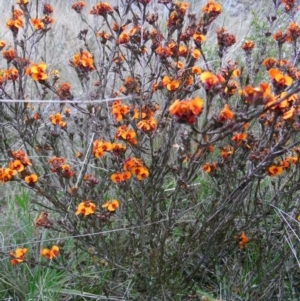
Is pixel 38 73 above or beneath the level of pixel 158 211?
above

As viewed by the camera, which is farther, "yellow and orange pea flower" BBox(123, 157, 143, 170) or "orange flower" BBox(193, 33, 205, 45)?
"orange flower" BBox(193, 33, 205, 45)

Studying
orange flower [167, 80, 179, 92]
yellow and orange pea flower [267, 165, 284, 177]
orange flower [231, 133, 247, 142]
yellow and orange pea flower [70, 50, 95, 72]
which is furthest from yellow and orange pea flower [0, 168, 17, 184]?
yellow and orange pea flower [267, 165, 284, 177]

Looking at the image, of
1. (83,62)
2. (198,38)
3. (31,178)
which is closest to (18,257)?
(31,178)

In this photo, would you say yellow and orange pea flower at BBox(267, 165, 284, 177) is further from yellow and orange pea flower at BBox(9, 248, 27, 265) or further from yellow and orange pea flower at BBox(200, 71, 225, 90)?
yellow and orange pea flower at BBox(9, 248, 27, 265)

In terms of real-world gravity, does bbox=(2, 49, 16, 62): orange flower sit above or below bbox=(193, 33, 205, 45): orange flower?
below

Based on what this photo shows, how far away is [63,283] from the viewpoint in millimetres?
2174

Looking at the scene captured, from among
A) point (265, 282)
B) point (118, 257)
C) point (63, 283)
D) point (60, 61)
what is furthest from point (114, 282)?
point (60, 61)

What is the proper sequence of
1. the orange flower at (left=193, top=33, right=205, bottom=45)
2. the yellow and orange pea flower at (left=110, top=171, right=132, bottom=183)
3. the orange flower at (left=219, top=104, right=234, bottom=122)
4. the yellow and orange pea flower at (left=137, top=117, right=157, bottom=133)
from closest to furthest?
the orange flower at (left=219, top=104, right=234, bottom=122)
the yellow and orange pea flower at (left=137, top=117, right=157, bottom=133)
the yellow and orange pea flower at (left=110, top=171, right=132, bottom=183)
the orange flower at (left=193, top=33, right=205, bottom=45)

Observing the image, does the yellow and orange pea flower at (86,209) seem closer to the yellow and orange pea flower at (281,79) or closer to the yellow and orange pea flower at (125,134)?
the yellow and orange pea flower at (125,134)

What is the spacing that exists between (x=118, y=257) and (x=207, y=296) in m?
0.38

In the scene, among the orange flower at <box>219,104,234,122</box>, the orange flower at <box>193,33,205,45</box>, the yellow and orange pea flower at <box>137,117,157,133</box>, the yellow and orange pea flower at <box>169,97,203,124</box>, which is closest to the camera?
the yellow and orange pea flower at <box>169,97,203,124</box>

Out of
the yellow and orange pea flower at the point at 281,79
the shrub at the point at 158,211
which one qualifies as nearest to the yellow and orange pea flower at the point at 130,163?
the shrub at the point at 158,211

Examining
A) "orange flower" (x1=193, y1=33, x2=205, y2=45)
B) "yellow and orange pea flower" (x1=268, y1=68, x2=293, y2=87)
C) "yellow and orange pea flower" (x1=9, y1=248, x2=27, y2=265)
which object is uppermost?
"yellow and orange pea flower" (x1=268, y1=68, x2=293, y2=87)

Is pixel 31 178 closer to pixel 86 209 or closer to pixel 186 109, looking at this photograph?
pixel 86 209
